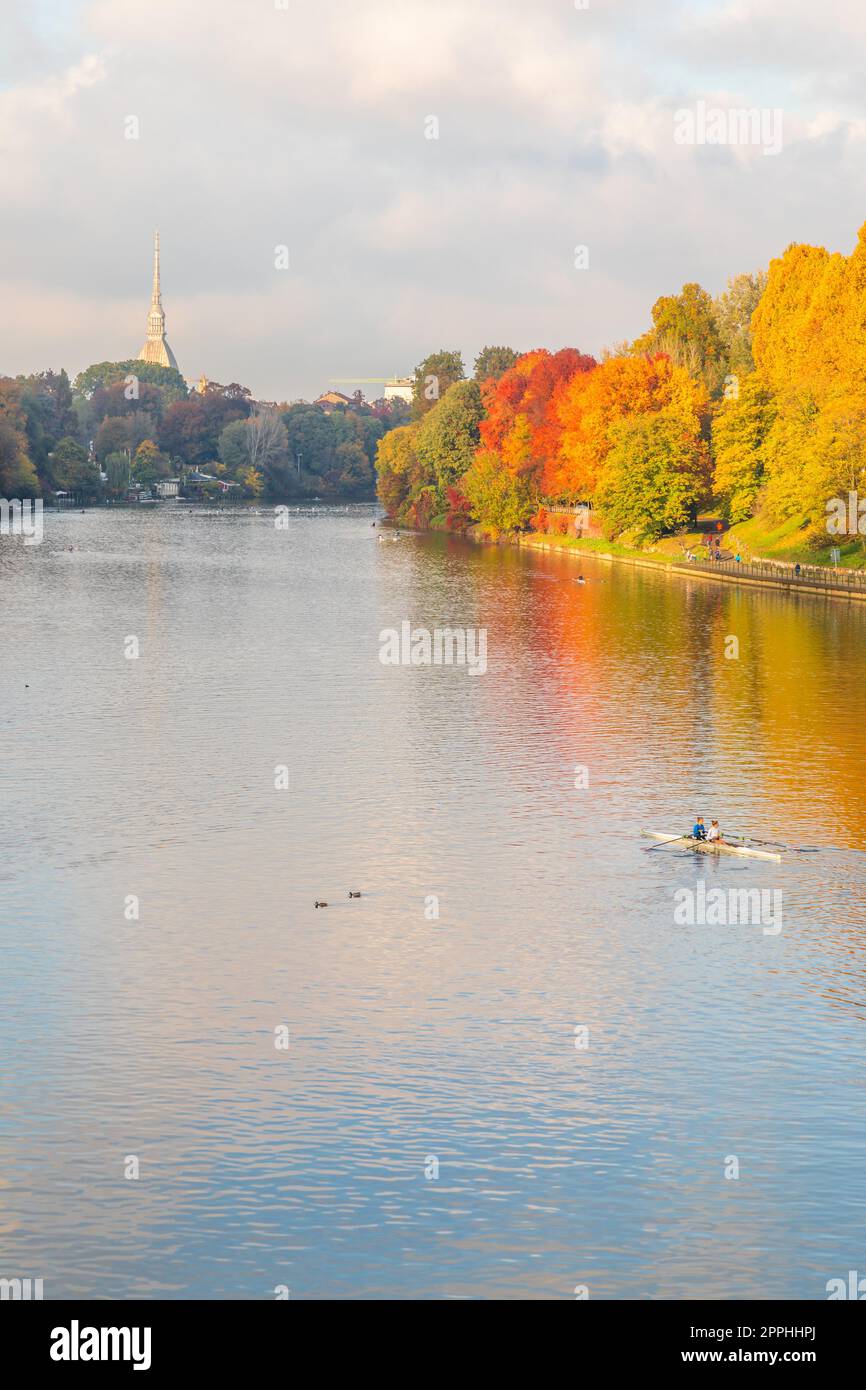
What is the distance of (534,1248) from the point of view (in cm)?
2444

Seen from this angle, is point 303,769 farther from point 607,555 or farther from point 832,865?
point 607,555

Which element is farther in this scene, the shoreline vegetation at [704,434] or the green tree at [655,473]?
the green tree at [655,473]

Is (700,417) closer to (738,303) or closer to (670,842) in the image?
(738,303)

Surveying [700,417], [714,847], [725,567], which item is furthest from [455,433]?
[714,847]

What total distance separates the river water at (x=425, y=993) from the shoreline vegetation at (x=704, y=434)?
44.9 m

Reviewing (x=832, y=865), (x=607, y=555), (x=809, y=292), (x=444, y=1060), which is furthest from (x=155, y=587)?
(x=444, y=1060)

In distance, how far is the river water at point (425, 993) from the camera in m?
24.8

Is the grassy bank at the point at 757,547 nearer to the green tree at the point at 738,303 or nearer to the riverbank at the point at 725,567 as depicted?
the riverbank at the point at 725,567

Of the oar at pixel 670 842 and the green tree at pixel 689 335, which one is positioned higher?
the green tree at pixel 689 335

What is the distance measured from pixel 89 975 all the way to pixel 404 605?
73448mm

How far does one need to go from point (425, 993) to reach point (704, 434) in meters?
114

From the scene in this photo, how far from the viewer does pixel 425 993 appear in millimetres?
34719

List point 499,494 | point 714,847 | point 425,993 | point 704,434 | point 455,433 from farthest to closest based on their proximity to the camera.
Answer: point 455,433 < point 499,494 < point 704,434 < point 714,847 < point 425,993

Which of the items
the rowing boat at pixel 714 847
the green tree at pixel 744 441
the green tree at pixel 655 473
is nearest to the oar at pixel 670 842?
the rowing boat at pixel 714 847
